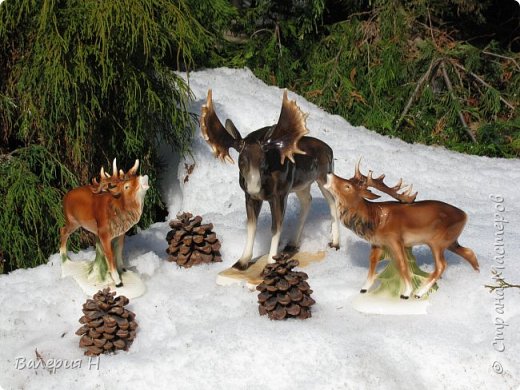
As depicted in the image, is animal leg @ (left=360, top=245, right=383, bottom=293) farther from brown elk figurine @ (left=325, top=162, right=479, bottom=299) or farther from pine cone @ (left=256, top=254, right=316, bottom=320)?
pine cone @ (left=256, top=254, right=316, bottom=320)

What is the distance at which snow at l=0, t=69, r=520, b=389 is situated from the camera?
2111 millimetres

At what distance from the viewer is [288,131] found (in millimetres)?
2553

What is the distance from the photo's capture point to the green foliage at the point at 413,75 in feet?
14.4

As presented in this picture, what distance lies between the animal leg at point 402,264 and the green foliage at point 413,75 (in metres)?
2.09

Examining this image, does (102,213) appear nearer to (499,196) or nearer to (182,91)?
(182,91)

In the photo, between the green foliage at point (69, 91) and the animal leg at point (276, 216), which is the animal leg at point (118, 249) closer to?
the green foliage at point (69, 91)

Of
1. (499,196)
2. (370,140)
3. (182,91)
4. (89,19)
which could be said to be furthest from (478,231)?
(89,19)

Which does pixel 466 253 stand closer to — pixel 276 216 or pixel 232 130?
pixel 276 216

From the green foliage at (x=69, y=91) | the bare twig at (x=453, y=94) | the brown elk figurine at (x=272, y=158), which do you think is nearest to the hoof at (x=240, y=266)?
the brown elk figurine at (x=272, y=158)

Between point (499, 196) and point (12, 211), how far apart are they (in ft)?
7.96

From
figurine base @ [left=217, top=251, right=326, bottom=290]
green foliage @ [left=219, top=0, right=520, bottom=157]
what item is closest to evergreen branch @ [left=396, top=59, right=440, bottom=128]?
green foliage @ [left=219, top=0, right=520, bottom=157]

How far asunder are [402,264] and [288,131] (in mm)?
646

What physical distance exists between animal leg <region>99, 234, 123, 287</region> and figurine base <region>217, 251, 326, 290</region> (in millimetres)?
399

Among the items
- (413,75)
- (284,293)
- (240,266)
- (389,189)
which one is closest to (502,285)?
(389,189)
